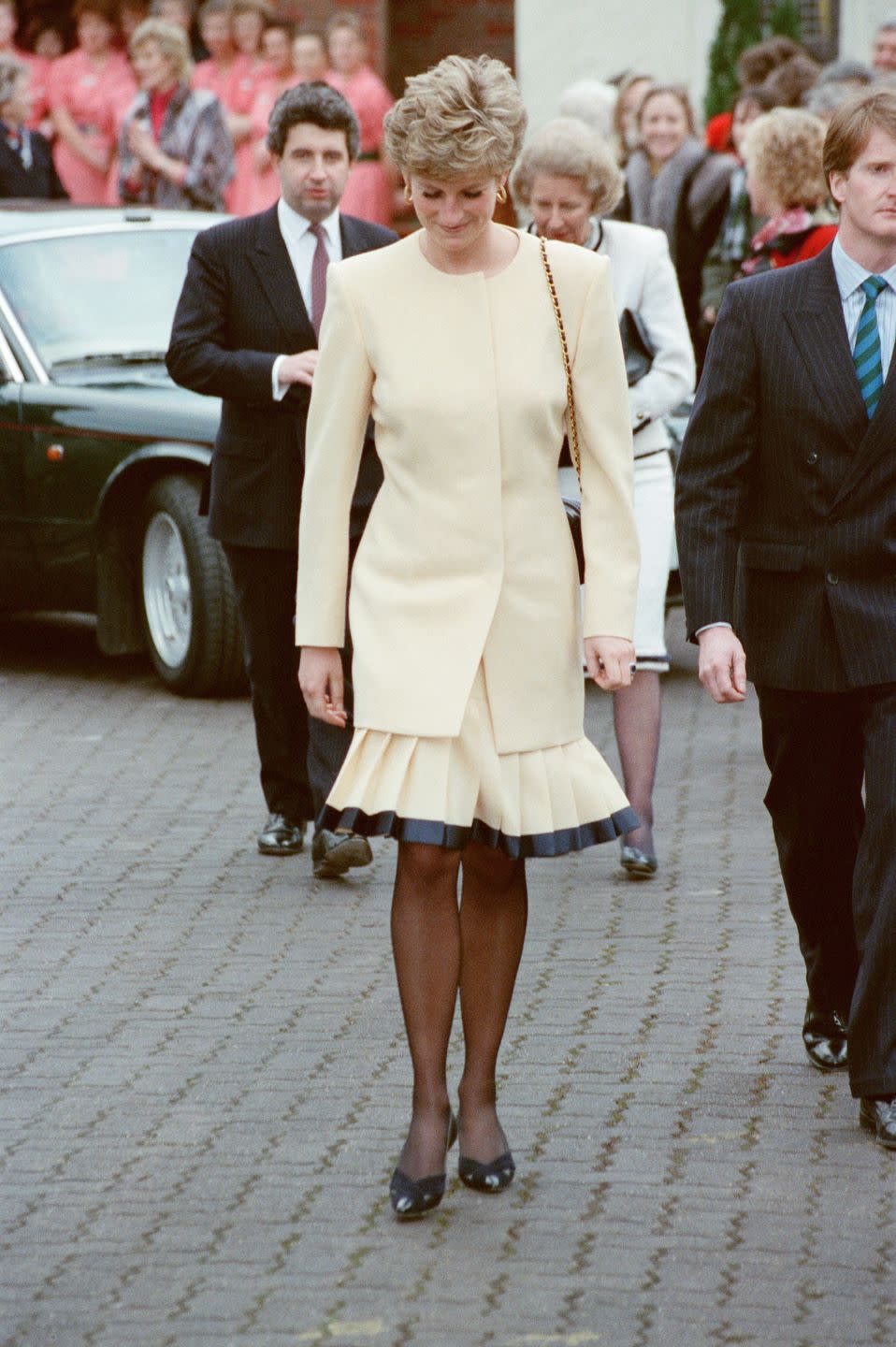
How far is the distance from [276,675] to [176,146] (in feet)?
29.9

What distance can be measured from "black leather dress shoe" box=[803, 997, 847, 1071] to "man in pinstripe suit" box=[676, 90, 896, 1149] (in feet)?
1.35

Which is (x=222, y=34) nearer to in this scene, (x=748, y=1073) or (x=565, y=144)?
(x=565, y=144)

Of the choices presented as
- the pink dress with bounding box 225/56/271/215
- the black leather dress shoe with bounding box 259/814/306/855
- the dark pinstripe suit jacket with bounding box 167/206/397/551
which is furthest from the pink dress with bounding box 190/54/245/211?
the black leather dress shoe with bounding box 259/814/306/855

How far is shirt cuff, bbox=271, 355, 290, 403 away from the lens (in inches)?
287

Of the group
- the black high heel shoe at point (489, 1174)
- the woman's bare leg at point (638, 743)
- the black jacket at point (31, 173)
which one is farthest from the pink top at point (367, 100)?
the black high heel shoe at point (489, 1174)

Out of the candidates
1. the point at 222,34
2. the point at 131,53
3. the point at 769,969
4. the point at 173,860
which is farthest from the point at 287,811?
the point at 222,34

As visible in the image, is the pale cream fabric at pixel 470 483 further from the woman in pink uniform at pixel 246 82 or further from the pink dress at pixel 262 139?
the woman in pink uniform at pixel 246 82

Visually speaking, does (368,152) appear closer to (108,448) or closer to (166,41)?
(166,41)

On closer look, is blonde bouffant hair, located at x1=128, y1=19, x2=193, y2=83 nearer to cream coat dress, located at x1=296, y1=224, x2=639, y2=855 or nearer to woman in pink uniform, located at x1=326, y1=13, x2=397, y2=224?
woman in pink uniform, located at x1=326, y1=13, x2=397, y2=224

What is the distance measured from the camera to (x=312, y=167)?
291 inches

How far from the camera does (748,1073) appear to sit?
5492mm

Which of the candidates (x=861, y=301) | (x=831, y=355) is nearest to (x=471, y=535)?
(x=831, y=355)

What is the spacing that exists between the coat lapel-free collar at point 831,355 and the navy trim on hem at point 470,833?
89cm

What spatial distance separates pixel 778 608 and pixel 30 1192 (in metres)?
1.81
